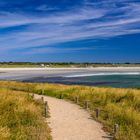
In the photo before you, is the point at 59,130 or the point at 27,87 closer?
the point at 59,130

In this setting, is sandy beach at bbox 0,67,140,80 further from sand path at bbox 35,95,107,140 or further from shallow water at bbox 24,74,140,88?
sand path at bbox 35,95,107,140

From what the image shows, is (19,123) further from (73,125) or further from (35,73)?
(35,73)

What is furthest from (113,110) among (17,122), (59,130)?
(17,122)

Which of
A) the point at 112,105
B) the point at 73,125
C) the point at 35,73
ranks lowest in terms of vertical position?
the point at 73,125

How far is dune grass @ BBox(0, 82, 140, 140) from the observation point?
15697mm

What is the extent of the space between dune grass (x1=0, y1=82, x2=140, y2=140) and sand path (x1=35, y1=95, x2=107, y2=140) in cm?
59

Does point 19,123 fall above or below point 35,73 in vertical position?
below

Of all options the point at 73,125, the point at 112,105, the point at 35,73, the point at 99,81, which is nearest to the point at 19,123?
the point at 73,125

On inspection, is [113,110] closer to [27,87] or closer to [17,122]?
[17,122]

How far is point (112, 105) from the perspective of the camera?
2217 cm

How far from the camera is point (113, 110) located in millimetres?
20469

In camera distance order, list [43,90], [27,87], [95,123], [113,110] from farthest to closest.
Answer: [27,87] → [43,90] → [113,110] → [95,123]

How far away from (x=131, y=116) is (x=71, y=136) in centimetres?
469

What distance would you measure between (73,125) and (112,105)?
616 centimetres
